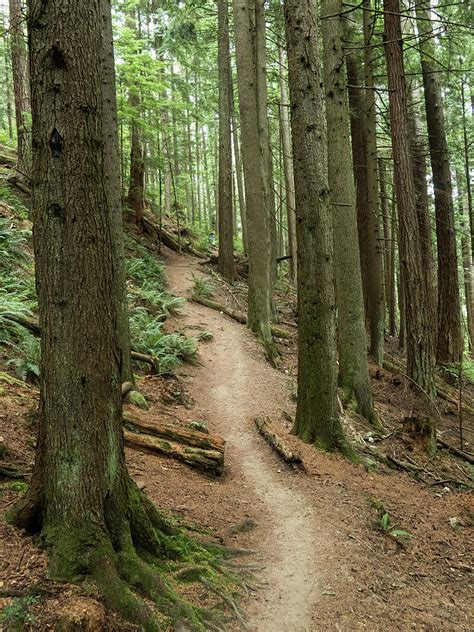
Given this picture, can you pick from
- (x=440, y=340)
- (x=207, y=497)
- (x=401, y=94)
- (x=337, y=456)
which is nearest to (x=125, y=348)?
(x=207, y=497)

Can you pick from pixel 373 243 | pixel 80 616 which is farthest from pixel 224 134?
pixel 80 616

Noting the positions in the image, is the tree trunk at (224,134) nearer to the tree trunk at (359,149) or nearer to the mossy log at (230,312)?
the mossy log at (230,312)

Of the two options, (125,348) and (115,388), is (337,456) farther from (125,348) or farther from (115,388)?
(115,388)

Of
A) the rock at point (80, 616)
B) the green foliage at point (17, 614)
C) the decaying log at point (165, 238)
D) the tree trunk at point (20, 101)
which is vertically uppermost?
the tree trunk at point (20, 101)

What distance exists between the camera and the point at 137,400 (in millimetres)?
6980

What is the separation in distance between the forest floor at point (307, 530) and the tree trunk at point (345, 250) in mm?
1862

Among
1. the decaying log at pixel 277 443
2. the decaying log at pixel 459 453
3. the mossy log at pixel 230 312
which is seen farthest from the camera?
the mossy log at pixel 230 312

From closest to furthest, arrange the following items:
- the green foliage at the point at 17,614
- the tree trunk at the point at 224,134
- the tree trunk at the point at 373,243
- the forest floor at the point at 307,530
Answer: the green foliage at the point at 17,614 < the forest floor at the point at 307,530 < the tree trunk at the point at 373,243 < the tree trunk at the point at 224,134

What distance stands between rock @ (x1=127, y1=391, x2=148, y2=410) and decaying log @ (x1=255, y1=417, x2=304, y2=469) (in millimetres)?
1825

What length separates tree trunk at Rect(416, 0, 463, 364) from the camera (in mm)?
12789

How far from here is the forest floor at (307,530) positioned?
11.7ft

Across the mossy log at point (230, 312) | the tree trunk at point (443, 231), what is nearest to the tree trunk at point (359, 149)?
the tree trunk at point (443, 231)

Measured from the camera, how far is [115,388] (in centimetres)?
303

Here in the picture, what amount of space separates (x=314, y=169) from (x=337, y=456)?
4044 mm
